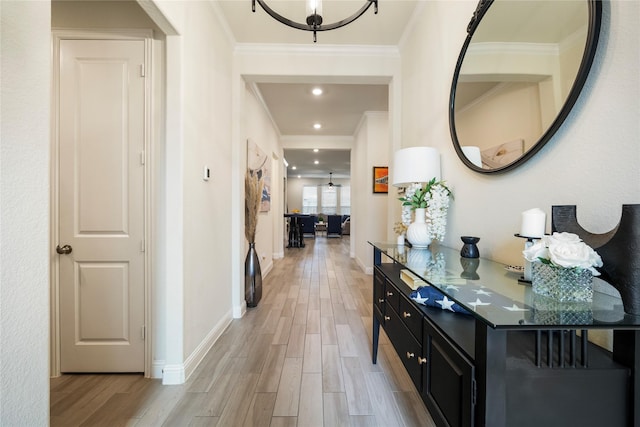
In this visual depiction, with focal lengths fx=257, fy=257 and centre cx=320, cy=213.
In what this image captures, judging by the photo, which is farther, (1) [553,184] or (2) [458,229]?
(2) [458,229]

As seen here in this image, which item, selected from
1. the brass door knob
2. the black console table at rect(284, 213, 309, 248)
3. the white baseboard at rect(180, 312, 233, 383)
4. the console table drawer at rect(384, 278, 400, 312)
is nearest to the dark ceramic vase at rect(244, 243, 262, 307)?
the white baseboard at rect(180, 312, 233, 383)

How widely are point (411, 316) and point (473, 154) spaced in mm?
1001

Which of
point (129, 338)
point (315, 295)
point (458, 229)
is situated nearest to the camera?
point (458, 229)

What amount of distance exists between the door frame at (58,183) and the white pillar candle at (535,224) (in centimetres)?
211

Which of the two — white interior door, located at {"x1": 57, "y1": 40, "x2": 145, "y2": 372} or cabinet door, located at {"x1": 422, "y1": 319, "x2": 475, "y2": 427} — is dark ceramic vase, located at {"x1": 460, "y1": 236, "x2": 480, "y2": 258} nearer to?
cabinet door, located at {"x1": 422, "y1": 319, "x2": 475, "y2": 427}

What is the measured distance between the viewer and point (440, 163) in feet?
6.20

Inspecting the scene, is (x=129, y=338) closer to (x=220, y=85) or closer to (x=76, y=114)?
(x=76, y=114)

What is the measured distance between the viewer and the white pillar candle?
37.0 inches

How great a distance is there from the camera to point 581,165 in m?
0.90

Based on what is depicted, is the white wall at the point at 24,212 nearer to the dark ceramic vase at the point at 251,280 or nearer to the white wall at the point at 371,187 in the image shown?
the dark ceramic vase at the point at 251,280

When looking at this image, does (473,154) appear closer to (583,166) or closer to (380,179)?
(583,166)

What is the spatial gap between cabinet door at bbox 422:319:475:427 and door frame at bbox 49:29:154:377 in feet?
5.88

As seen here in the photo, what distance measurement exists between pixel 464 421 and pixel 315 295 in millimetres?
2884

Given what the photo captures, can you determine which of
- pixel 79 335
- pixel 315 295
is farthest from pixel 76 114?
pixel 315 295
